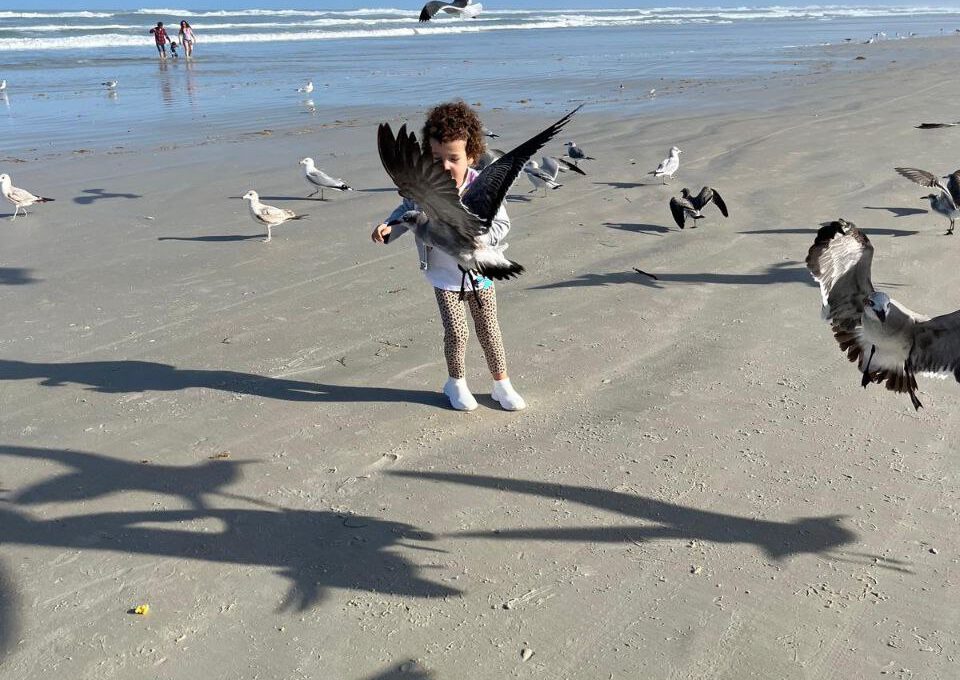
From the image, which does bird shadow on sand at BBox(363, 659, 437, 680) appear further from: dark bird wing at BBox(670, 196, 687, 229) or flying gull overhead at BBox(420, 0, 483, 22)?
flying gull overhead at BBox(420, 0, 483, 22)

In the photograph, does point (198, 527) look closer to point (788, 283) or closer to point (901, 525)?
point (901, 525)

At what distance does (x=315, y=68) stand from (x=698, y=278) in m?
22.1

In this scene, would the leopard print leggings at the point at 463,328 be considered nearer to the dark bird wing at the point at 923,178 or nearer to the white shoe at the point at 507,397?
the white shoe at the point at 507,397

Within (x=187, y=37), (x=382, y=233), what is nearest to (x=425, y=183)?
(x=382, y=233)

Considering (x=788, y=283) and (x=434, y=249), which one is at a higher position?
(x=434, y=249)

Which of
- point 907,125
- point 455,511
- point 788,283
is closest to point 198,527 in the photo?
point 455,511

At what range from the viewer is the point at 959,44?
30531mm

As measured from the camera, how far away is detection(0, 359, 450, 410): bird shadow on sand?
4.91m

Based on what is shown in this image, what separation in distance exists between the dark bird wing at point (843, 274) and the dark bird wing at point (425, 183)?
151cm

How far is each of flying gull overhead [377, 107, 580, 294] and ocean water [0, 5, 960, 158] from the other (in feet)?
33.4

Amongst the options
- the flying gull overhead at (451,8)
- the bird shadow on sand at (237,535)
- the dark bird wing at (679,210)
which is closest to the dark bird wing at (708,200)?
the dark bird wing at (679,210)

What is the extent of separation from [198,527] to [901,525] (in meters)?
2.95

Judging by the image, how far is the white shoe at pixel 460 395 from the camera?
15.4 feet

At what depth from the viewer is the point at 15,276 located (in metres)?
7.03
